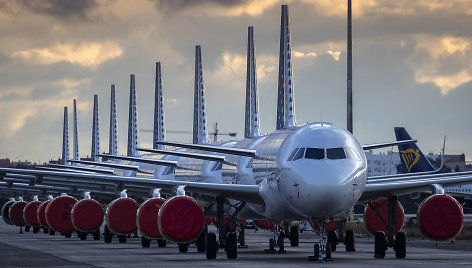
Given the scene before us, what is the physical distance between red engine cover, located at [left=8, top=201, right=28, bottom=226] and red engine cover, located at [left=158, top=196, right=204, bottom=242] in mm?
52481

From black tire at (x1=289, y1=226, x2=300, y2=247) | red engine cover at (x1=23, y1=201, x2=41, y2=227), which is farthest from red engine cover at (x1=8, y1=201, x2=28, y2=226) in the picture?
black tire at (x1=289, y1=226, x2=300, y2=247)

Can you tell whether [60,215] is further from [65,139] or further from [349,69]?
[65,139]

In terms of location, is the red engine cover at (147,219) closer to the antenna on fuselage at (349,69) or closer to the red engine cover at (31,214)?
the antenna on fuselage at (349,69)

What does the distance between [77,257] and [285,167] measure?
9.34 meters

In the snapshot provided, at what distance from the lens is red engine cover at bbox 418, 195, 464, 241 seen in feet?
109

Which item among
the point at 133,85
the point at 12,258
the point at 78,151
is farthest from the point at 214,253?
the point at 78,151

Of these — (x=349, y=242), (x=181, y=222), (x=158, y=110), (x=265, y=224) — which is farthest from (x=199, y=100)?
(x=181, y=222)

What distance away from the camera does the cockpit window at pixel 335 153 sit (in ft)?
102

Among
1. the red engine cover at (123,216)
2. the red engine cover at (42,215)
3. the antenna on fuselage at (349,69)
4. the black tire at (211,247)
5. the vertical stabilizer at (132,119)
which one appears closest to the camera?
the black tire at (211,247)

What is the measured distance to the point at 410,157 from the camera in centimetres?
10019

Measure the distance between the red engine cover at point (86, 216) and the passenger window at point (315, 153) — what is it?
24.1 metres

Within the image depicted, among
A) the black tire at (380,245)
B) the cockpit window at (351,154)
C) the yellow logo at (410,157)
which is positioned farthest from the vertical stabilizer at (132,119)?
the cockpit window at (351,154)

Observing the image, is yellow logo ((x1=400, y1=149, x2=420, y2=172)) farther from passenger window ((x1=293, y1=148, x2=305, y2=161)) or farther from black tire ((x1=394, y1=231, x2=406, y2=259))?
passenger window ((x1=293, y1=148, x2=305, y2=161))

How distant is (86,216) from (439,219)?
81.5ft
